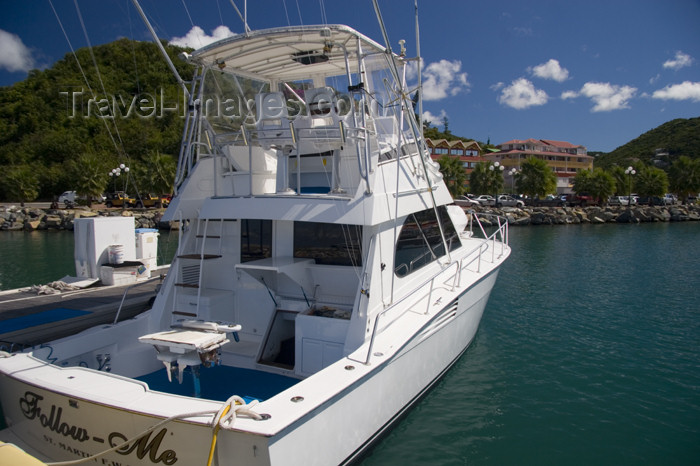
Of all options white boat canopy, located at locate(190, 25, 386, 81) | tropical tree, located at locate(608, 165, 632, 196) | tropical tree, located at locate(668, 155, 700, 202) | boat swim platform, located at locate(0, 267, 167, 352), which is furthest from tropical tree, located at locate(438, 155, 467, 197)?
white boat canopy, located at locate(190, 25, 386, 81)

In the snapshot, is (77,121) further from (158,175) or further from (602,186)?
(602,186)

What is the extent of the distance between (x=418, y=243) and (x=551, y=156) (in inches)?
3071

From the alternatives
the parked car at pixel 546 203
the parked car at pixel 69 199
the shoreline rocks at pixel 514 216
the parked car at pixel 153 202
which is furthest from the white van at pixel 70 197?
the parked car at pixel 546 203

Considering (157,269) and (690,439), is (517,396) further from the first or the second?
(157,269)

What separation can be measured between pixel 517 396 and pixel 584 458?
150cm

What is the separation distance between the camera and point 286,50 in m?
6.37

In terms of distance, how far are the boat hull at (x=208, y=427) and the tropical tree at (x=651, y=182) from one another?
52.5 meters

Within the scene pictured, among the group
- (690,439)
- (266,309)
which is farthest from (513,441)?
(266,309)

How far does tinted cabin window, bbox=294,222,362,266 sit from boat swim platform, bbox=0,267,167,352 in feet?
7.72

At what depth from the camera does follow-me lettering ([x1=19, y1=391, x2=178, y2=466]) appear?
133 inches

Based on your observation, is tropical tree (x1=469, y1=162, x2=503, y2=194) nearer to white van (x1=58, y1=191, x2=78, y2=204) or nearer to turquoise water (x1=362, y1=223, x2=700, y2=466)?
turquoise water (x1=362, y1=223, x2=700, y2=466)

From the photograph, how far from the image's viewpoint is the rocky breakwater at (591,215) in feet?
123

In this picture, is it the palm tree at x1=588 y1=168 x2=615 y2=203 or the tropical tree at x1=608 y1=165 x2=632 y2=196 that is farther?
the tropical tree at x1=608 y1=165 x2=632 y2=196

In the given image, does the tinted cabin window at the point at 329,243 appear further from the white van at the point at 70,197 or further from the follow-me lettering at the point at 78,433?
the white van at the point at 70,197
